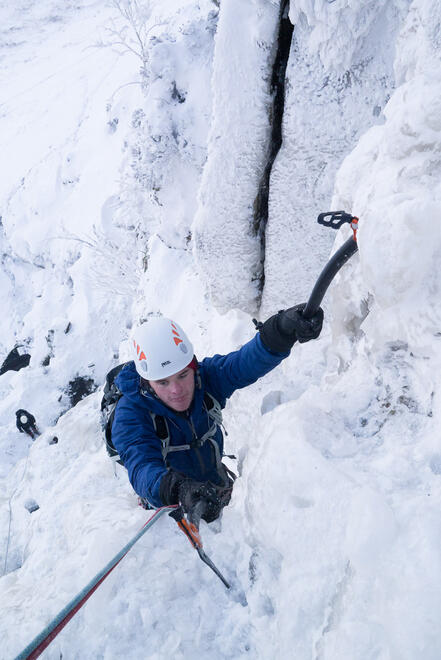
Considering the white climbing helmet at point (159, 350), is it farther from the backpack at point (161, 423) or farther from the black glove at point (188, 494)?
the black glove at point (188, 494)

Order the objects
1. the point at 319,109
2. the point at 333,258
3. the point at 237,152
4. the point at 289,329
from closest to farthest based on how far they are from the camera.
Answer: the point at 333,258 → the point at 289,329 → the point at 319,109 → the point at 237,152

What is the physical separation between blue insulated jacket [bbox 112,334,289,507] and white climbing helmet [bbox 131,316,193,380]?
16 centimetres

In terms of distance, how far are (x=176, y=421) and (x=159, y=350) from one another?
53 cm

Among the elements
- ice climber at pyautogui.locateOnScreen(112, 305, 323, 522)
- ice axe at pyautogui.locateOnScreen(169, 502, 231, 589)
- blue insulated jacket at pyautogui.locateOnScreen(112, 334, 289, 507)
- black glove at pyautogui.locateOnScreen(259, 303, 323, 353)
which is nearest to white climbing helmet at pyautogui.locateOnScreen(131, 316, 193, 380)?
ice climber at pyautogui.locateOnScreen(112, 305, 323, 522)

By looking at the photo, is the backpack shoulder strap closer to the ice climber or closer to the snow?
the ice climber

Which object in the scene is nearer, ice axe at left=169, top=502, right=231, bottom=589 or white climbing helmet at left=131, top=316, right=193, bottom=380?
ice axe at left=169, top=502, right=231, bottom=589

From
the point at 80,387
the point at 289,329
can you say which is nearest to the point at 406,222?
the point at 289,329

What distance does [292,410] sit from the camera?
83.2 inches

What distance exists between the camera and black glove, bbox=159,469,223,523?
2045 millimetres

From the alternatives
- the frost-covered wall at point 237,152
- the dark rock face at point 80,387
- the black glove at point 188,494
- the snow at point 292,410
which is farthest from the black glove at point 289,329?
the dark rock face at point 80,387

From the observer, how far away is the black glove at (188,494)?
6.71 ft

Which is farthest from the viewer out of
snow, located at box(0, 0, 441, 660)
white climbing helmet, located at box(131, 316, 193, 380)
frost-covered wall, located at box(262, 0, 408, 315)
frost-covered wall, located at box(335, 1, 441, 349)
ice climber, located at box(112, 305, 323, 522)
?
frost-covered wall, located at box(262, 0, 408, 315)

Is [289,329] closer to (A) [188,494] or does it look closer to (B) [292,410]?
(B) [292,410]

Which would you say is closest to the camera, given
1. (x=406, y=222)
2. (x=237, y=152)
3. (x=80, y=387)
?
(x=406, y=222)
